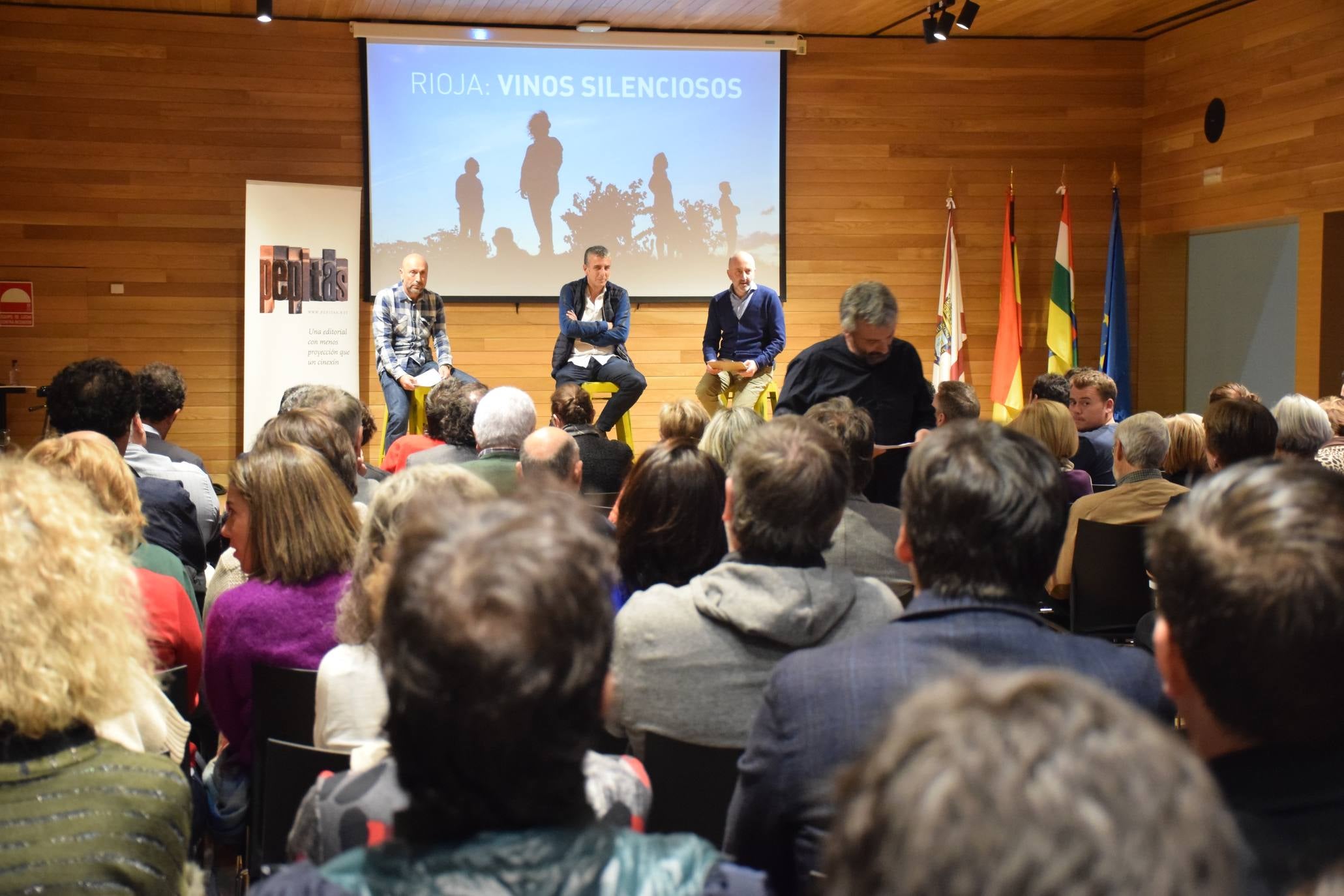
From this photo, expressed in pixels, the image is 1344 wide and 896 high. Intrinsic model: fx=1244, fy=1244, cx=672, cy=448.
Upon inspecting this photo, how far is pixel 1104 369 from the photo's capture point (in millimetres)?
9398

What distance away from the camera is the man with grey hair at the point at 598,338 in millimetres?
7781

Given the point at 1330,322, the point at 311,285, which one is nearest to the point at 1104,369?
the point at 1330,322

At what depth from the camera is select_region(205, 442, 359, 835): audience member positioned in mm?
2438

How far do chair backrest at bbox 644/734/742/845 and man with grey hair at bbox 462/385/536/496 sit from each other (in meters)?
2.18

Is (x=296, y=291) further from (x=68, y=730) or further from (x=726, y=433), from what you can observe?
(x=68, y=730)

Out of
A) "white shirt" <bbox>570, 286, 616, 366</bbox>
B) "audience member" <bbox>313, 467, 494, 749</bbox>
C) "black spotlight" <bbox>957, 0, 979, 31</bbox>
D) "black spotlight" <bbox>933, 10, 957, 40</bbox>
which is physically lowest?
"audience member" <bbox>313, 467, 494, 749</bbox>

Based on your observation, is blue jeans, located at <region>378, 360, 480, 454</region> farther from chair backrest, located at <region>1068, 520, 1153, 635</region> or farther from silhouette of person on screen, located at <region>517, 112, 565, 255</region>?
chair backrest, located at <region>1068, 520, 1153, 635</region>

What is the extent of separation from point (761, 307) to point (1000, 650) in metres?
6.56

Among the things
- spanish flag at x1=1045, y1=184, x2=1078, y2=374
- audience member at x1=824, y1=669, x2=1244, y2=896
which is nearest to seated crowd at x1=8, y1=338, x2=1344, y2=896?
audience member at x1=824, y1=669, x2=1244, y2=896

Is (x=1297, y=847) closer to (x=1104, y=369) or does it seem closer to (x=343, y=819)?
(x=343, y=819)

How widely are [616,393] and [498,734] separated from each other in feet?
22.4

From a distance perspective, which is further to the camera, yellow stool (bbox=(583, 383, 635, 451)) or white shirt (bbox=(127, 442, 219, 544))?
yellow stool (bbox=(583, 383, 635, 451))

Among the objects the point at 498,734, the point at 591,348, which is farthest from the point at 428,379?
the point at 498,734

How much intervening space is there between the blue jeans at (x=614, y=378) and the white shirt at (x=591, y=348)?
31mm
